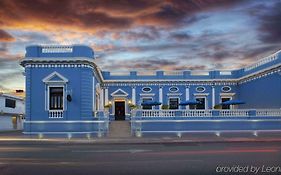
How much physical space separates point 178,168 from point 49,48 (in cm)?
2140

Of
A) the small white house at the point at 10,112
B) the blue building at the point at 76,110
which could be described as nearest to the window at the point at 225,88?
the blue building at the point at 76,110

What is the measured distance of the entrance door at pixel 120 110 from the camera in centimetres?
4794

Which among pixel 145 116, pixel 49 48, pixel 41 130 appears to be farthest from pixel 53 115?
pixel 145 116

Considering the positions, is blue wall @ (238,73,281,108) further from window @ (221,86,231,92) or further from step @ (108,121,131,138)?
step @ (108,121,131,138)

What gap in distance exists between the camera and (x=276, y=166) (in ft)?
38.3

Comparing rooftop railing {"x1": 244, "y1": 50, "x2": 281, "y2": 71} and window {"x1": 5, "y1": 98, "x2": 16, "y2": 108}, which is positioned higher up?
rooftop railing {"x1": 244, "y1": 50, "x2": 281, "y2": 71}

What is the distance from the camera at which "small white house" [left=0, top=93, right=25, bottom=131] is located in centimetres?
5641

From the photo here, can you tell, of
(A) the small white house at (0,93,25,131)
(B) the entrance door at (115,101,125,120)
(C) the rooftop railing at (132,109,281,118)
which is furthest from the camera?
(A) the small white house at (0,93,25,131)

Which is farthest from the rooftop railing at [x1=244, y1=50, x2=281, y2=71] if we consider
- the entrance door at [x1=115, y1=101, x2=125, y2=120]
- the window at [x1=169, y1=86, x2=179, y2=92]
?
the entrance door at [x1=115, y1=101, x2=125, y2=120]

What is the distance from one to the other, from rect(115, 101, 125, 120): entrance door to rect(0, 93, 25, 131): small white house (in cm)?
1762

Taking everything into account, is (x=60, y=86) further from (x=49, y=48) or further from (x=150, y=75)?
(x=150, y=75)

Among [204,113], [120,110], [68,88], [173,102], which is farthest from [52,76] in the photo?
[173,102]

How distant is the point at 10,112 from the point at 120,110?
20.1 meters

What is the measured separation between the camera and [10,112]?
58.8 metres
